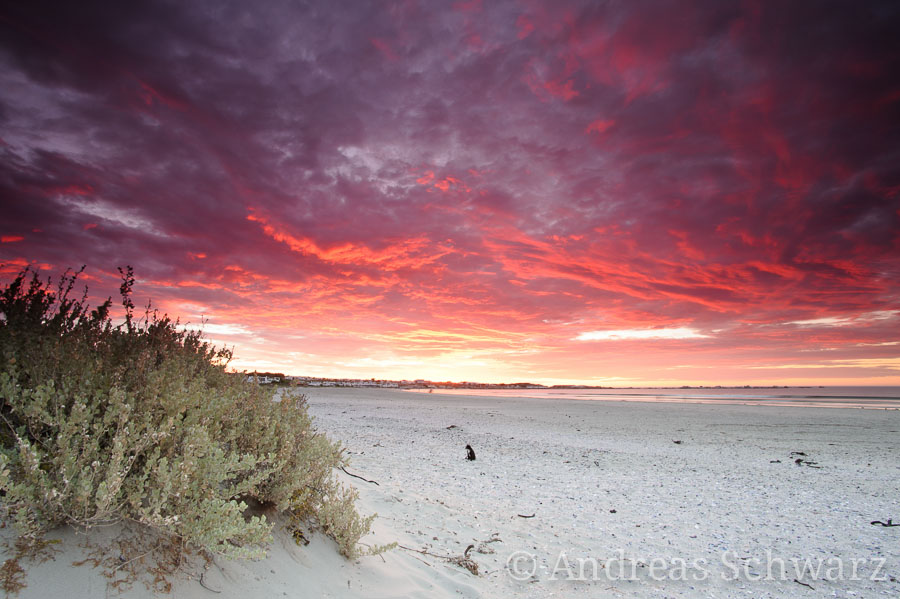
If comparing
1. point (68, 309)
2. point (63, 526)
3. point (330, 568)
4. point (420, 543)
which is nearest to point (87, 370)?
point (63, 526)

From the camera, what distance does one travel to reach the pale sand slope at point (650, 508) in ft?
17.6

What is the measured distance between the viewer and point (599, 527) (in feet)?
22.9

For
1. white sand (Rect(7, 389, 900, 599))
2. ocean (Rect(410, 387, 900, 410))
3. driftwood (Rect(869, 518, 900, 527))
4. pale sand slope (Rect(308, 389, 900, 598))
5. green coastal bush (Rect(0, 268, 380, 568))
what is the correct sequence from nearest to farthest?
green coastal bush (Rect(0, 268, 380, 568)) < white sand (Rect(7, 389, 900, 599)) < pale sand slope (Rect(308, 389, 900, 598)) < driftwood (Rect(869, 518, 900, 527)) < ocean (Rect(410, 387, 900, 410))

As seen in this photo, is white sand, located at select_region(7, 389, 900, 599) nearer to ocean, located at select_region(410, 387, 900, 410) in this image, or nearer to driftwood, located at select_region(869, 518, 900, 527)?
driftwood, located at select_region(869, 518, 900, 527)

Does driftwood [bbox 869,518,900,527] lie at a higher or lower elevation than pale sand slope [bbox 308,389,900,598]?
Result: higher

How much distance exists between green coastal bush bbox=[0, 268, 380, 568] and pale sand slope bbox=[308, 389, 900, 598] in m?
2.33

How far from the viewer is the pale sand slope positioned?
5355 millimetres

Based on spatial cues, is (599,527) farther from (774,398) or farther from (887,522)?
(774,398)

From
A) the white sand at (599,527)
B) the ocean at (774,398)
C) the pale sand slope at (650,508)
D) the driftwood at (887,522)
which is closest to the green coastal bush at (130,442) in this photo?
the white sand at (599,527)

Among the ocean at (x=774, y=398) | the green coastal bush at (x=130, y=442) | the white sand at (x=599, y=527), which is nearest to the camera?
the green coastal bush at (x=130, y=442)

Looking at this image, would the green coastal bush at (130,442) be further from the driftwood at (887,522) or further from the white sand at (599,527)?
the driftwood at (887,522)

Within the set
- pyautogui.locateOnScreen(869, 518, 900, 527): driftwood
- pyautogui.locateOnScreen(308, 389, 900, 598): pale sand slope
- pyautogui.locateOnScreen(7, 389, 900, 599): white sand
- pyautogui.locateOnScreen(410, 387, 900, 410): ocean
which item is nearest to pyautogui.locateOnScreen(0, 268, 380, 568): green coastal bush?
pyautogui.locateOnScreen(7, 389, 900, 599): white sand

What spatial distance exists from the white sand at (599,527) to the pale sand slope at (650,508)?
3 cm

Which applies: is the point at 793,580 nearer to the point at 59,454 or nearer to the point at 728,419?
the point at 59,454
